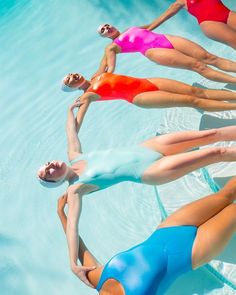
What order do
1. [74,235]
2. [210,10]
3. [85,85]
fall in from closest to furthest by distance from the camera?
[74,235]
[85,85]
[210,10]

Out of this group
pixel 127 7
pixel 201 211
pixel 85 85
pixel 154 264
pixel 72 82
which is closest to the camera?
pixel 154 264

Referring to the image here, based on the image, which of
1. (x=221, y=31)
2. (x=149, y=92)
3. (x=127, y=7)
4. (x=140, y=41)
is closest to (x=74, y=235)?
(x=149, y=92)

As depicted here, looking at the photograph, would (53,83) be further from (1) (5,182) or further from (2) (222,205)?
(2) (222,205)

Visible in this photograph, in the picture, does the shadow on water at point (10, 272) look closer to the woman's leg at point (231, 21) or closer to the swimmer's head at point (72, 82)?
the swimmer's head at point (72, 82)

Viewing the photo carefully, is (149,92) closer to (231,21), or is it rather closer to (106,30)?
(106,30)

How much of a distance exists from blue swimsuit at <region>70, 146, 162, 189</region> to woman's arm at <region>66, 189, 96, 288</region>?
14 cm

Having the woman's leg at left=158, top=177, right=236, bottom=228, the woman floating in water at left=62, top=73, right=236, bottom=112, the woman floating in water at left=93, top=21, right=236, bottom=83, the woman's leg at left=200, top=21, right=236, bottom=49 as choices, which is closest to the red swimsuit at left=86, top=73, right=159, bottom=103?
the woman floating in water at left=62, top=73, right=236, bottom=112

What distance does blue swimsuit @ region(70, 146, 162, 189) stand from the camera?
3.69m

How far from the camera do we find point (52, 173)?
3.59 meters

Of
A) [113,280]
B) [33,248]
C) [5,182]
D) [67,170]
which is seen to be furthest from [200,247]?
[5,182]

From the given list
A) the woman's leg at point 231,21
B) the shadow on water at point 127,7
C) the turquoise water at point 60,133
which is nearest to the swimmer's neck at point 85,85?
the turquoise water at point 60,133

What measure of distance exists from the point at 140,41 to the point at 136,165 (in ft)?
5.96

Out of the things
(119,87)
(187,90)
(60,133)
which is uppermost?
(119,87)

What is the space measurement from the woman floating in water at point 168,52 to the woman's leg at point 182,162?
4.26ft
